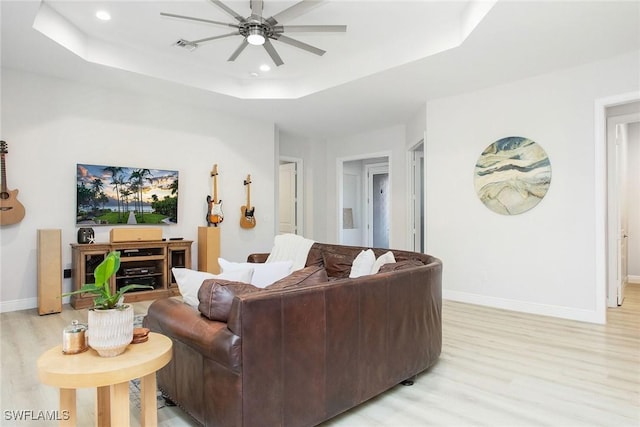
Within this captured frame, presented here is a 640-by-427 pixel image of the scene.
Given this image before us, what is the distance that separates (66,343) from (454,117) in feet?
15.6

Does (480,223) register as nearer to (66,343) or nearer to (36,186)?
(66,343)

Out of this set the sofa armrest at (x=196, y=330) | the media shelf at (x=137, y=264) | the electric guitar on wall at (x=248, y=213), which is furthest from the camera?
the electric guitar on wall at (x=248, y=213)

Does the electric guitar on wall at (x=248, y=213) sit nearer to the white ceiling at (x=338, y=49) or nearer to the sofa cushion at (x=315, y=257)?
the white ceiling at (x=338, y=49)

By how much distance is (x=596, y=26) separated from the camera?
309 centimetres

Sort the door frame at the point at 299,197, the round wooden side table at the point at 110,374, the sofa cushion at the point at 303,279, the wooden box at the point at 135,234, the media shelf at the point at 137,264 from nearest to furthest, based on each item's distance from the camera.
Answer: the round wooden side table at the point at 110,374 < the sofa cushion at the point at 303,279 < the media shelf at the point at 137,264 < the wooden box at the point at 135,234 < the door frame at the point at 299,197

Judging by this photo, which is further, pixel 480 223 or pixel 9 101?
pixel 480 223

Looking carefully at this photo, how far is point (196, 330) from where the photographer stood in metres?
1.78

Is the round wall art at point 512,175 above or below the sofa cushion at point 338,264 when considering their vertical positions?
above

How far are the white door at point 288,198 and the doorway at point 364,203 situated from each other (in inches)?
48.2

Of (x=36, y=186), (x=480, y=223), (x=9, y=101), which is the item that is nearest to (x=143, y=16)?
(x=9, y=101)

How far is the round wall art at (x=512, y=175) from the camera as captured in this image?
416 cm

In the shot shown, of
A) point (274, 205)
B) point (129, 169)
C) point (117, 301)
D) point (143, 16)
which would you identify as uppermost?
point (143, 16)

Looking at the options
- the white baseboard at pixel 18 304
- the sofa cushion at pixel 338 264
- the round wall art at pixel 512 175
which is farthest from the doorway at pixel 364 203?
the white baseboard at pixel 18 304

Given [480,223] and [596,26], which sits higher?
→ [596,26]
